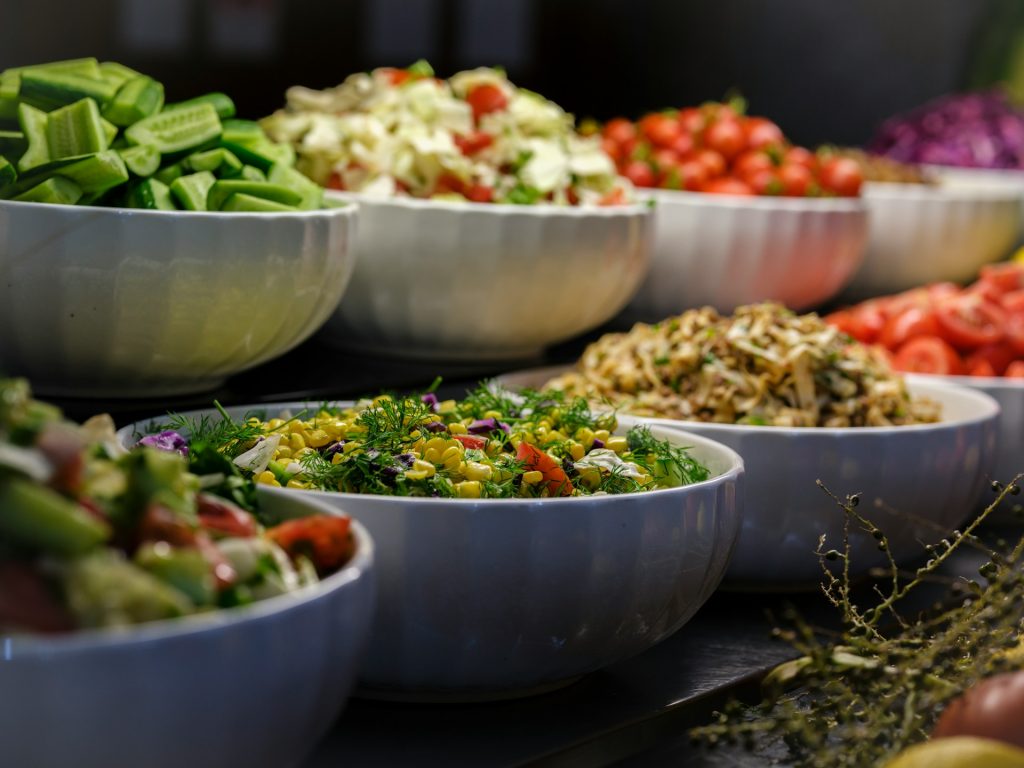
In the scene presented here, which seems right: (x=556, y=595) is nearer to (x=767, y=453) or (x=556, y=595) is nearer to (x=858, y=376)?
(x=767, y=453)

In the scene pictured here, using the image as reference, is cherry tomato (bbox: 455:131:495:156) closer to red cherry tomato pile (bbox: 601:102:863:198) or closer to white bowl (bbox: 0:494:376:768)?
red cherry tomato pile (bbox: 601:102:863:198)

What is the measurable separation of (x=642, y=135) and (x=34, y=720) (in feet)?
5.57

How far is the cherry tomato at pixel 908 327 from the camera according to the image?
2049 mm

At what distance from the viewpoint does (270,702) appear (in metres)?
0.82

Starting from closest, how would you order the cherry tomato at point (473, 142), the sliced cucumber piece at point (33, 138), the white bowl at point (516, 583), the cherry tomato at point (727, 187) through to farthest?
the white bowl at point (516, 583), the sliced cucumber piece at point (33, 138), the cherry tomato at point (473, 142), the cherry tomato at point (727, 187)

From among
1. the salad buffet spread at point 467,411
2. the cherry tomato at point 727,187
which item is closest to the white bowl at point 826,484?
the salad buffet spread at point 467,411

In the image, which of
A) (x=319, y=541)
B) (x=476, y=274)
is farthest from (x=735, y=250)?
(x=319, y=541)

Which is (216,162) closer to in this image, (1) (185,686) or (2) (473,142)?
(2) (473,142)

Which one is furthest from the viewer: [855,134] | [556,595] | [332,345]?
[855,134]

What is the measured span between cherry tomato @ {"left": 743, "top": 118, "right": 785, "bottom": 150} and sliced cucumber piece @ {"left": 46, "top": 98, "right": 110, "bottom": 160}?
119 cm

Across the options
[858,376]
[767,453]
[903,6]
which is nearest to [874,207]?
[858,376]

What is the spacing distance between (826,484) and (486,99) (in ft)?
2.33

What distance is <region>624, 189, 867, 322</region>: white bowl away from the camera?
2.12 metres

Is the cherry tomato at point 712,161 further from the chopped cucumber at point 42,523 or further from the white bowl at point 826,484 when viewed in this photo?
the chopped cucumber at point 42,523
